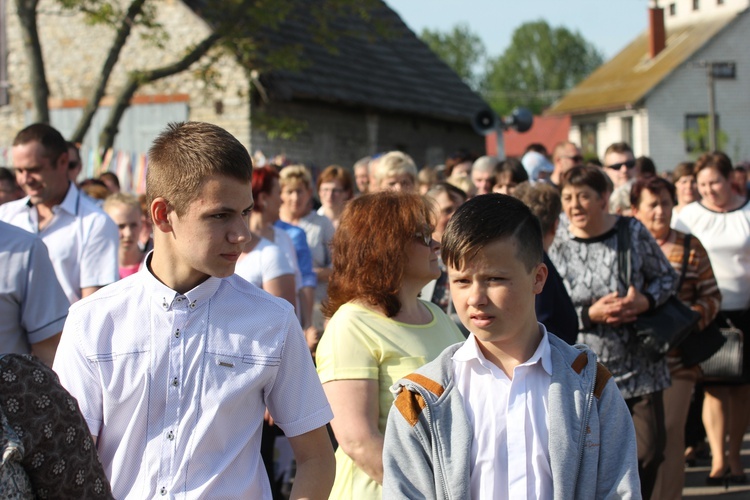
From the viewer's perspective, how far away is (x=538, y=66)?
380 feet

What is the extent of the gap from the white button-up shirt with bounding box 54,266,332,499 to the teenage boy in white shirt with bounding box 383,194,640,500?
0.45m

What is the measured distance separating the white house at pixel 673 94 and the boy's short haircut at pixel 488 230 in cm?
4941

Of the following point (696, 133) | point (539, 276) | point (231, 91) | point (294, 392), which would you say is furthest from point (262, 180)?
point (696, 133)

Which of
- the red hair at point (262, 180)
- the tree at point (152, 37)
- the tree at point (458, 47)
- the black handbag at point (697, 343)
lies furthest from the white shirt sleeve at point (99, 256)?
the tree at point (458, 47)

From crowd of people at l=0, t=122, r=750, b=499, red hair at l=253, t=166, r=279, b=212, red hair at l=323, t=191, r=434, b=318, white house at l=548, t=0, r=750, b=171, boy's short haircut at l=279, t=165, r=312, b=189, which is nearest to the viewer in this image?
crowd of people at l=0, t=122, r=750, b=499

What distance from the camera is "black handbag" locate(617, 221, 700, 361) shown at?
6133 mm

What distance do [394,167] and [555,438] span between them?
19.8ft

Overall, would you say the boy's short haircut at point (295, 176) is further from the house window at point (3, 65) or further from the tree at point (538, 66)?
the tree at point (538, 66)

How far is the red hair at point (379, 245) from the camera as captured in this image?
4113 mm

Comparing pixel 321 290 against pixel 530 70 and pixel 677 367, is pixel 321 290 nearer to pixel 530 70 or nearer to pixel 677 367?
pixel 677 367

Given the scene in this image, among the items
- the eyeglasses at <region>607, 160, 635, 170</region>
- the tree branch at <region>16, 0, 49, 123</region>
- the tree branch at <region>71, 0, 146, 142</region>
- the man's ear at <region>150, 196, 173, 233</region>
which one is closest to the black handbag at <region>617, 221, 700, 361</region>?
the man's ear at <region>150, 196, 173, 233</region>

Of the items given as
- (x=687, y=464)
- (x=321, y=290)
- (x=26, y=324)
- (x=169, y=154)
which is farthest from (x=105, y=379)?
(x=687, y=464)

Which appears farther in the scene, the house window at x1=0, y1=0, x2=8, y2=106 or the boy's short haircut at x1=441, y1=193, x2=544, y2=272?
the house window at x1=0, y1=0, x2=8, y2=106

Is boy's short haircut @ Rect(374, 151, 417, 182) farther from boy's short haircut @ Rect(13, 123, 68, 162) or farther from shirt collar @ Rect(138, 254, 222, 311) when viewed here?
shirt collar @ Rect(138, 254, 222, 311)
